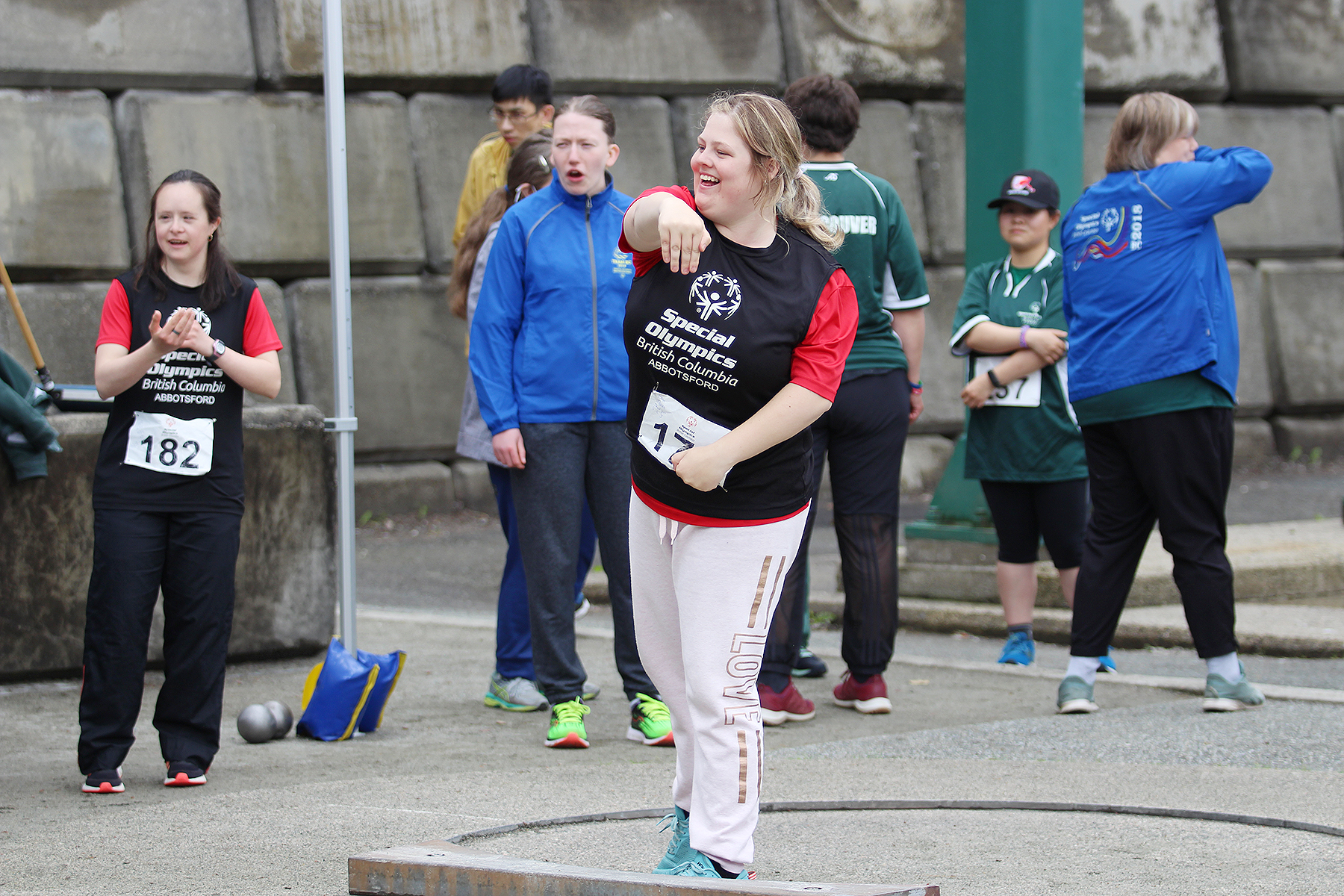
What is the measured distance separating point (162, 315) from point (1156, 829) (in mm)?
2844

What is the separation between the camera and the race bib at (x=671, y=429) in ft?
10.5

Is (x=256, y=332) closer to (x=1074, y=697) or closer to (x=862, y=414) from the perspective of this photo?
(x=862, y=414)

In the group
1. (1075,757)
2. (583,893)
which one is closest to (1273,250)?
(1075,757)

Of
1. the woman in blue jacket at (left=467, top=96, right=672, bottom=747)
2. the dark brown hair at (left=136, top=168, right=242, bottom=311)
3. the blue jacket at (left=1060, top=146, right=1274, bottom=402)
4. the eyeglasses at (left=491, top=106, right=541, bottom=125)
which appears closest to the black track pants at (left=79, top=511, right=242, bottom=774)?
the dark brown hair at (left=136, top=168, right=242, bottom=311)

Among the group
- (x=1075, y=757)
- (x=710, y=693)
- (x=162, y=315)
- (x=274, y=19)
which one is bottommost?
(x=1075, y=757)

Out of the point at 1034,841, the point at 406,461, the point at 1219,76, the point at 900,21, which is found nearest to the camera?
the point at 1034,841

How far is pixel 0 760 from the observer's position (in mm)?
4617

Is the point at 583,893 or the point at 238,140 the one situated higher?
the point at 238,140

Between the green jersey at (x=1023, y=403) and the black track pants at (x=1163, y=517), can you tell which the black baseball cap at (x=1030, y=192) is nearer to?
the green jersey at (x=1023, y=403)

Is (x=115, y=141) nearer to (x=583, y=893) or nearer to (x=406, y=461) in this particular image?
(x=406, y=461)

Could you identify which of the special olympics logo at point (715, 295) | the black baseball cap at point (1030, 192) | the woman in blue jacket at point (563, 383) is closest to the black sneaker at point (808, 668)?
the woman in blue jacket at point (563, 383)

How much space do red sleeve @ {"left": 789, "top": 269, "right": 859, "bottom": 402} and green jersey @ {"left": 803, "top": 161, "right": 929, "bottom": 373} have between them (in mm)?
1911

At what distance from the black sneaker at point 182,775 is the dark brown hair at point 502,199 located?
2.10 meters

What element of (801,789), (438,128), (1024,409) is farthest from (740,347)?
(438,128)
